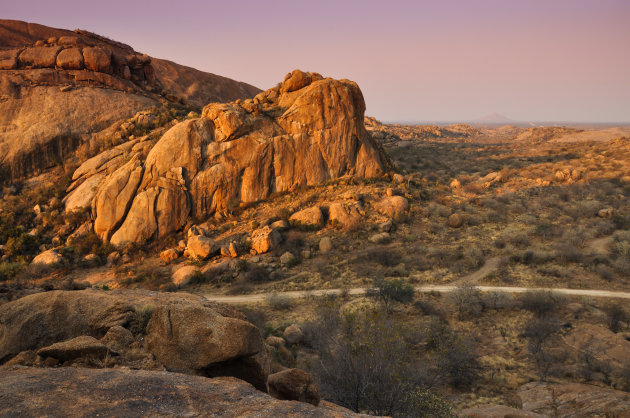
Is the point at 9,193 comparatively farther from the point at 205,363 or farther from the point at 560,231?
the point at 560,231

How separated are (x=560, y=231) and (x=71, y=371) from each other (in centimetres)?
3118

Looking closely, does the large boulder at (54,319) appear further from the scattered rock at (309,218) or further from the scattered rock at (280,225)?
the scattered rock at (309,218)

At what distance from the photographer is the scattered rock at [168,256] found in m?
23.5

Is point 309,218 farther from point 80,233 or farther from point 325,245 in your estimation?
point 80,233

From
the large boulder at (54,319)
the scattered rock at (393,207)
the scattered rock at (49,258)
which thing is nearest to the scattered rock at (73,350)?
the large boulder at (54,319)

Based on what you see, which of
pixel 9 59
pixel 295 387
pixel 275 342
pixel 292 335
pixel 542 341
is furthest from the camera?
Result: pixel 9 59

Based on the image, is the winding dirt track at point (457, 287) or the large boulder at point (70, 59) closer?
the winding dirt track at point (457, 287)

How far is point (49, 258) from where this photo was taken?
2256cm

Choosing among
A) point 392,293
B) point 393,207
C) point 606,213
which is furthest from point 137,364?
point 606,213

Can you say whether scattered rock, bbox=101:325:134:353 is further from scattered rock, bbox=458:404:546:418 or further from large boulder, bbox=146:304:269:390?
scattered rock, bbox=458:404:546:418

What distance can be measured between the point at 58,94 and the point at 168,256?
23.6 metres

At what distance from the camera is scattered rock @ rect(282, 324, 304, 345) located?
1430 cm

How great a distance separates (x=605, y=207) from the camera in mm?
29344

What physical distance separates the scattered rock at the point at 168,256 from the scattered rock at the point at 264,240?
589 cm
